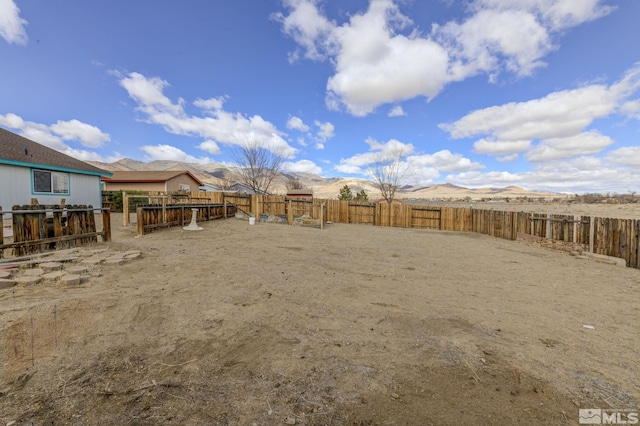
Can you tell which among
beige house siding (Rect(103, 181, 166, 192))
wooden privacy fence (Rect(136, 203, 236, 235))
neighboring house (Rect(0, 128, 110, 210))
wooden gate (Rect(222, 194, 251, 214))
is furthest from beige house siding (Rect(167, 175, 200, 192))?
wooden privacy fence (Rect(136, 203, 236, 235))

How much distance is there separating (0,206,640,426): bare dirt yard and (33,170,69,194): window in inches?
521

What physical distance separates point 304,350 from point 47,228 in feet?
22.2

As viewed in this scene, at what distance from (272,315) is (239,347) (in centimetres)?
83

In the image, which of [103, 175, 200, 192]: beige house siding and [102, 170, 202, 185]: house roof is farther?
[103, 175, 200, 192]: beige house siding

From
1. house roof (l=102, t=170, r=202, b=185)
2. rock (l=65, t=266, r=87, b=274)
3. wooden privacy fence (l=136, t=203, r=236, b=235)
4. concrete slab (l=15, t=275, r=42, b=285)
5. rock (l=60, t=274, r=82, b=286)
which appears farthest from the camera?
house roof (l=102, t=170, r=202, b=185)

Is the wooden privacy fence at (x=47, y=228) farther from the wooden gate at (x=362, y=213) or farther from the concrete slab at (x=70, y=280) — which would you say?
the wooden gate at (x=362, y=213)

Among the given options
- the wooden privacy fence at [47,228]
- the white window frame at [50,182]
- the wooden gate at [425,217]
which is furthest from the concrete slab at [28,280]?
the wooden gate at [425,217]

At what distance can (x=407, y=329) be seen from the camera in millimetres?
3383

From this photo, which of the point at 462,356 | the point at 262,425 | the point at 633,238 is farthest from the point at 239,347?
the point at 633,238

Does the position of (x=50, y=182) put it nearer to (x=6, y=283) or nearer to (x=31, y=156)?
(x=31, y=156)

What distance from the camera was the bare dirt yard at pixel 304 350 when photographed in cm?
201

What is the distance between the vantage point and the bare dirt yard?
6.59 feet

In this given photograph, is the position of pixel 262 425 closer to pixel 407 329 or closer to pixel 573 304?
pixel 407 329

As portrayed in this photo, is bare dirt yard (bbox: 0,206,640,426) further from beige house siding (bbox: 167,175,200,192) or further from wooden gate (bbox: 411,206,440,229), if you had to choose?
beige house siding (bbox: 167,175,200,192)
